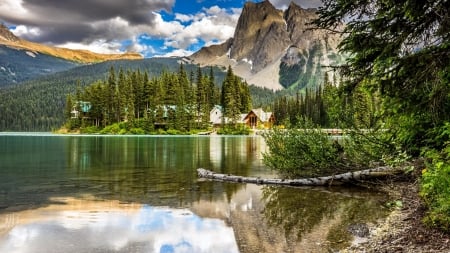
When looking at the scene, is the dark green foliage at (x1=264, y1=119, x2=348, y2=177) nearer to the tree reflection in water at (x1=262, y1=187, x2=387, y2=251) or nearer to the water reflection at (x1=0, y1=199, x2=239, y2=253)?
the tree reflection in water at (x1=262, y1=187, x2=387, y2=251)

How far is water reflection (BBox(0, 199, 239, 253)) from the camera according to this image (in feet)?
29.8

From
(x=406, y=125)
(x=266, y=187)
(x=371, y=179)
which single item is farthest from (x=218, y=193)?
(x=406, y=125)

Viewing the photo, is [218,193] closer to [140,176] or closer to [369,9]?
[140,176]

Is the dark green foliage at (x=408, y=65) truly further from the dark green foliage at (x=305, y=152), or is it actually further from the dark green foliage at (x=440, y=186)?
the dark green foliage at (x=305, y=152)

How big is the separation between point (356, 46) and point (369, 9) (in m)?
0.91

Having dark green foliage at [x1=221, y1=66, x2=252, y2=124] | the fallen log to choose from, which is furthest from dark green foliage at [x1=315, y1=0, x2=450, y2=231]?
dark green foliage at [x1=221, y1=66, x2=252, y2=124]

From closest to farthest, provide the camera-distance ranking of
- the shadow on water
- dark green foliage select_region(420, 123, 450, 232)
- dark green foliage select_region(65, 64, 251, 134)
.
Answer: dark green foliage select_region(420, 123, 450, 232)
the shadow on water
dark green foliage select_region(65, 64, 251, 134)

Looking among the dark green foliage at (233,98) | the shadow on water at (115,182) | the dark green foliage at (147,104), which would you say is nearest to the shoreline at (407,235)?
the shadow on water at (115,182)

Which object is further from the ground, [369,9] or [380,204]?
[369,9]

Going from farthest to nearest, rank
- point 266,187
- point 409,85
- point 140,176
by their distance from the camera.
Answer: point 140,176, point 266,187, point 409,85

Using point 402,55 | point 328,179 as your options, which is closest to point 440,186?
point 402,55

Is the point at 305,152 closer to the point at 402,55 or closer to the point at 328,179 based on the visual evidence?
the point at 328,179

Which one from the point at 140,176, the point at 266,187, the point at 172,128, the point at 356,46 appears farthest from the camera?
the point at 172,128

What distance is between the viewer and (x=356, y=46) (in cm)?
900
